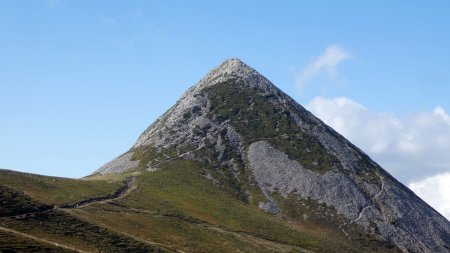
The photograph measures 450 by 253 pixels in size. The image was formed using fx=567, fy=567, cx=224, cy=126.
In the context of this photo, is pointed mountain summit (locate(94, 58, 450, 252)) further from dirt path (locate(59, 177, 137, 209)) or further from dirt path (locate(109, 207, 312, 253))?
dirt path (locate(59, 177, 137, 209))

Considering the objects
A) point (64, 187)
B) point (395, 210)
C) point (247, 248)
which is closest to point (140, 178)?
point (64, 187)

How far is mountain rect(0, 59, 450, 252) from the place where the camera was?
125250 millimetres

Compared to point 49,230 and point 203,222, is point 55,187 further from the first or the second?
point 203,222

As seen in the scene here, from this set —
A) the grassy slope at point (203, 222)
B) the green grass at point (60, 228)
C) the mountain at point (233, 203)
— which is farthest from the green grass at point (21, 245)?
the grassy slope at point (203, 222)

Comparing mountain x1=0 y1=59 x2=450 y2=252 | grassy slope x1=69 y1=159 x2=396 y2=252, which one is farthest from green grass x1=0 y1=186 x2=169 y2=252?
grassy slope x1=69 y1=159 x2=396 y2=252

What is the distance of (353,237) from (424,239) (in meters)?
26.1

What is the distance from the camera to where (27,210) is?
390 feet

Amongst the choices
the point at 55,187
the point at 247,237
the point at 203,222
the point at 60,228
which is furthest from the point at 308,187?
the point at 60,228

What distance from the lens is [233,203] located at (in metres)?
166

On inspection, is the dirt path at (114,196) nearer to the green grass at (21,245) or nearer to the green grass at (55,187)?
the green grass at (55,187)

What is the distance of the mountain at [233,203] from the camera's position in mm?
125250

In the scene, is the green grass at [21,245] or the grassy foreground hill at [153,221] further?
the grassy foreground hill at [153,221]

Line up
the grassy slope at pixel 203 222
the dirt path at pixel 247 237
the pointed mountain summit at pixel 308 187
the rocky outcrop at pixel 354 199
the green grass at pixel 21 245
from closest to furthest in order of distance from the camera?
the green grass at pixel 21 245 → the grassy slope at pixel 203 222 → the dirt path at pixel 247 237 → the pointed mountain summit at pixel 308 187 → the rocky outcrop at pixel 354 199

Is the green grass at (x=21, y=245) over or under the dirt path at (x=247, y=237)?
under
